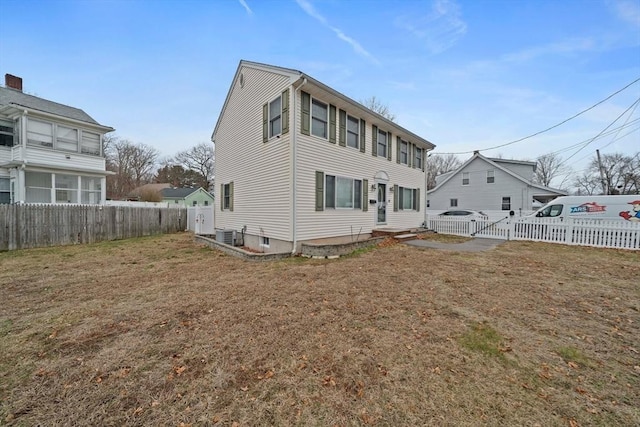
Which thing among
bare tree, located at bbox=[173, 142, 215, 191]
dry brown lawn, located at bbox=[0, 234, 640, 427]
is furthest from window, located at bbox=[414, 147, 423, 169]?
bare tree, located at bbox=[173, 142, 215, 191]

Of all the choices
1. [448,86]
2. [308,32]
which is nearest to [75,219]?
[308,32]

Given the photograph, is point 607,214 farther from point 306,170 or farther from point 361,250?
point 306,170

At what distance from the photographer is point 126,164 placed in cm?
3794

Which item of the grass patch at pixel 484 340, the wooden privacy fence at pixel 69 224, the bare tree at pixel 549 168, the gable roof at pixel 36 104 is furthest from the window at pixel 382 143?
the bare tree at pixel 549 168

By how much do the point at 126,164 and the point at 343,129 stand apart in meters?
41.4

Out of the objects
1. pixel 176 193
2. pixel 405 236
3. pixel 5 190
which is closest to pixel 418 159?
pixel 405 236

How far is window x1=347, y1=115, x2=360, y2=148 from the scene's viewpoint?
985 cm

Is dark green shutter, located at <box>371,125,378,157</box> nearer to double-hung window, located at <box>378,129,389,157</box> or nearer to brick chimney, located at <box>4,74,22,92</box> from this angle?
double-hung window, located at <box>378,129,389,157</box>

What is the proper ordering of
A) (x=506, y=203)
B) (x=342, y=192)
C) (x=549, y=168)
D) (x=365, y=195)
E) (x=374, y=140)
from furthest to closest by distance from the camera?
(x=549, y=168) < (x=506, y=203) < (x=374, y=140) < (x=365, y=195) < (x=342, y=192)

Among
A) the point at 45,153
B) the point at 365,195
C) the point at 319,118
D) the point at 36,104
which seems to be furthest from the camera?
the point at 36,104

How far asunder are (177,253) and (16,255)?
5.15 meters

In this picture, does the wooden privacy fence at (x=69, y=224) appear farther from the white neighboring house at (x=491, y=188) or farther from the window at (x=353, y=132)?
the white neighboring house at (x=491, y=188)

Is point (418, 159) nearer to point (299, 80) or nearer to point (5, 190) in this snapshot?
point (299, 80)

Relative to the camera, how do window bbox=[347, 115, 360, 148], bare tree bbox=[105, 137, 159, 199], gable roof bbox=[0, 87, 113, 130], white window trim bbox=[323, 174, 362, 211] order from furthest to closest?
1. bare tree bbox=[105, 137, 159, 199]
2. gable roof bbox=[0, 87, 113, 130]
3. window bbox=[347, 115, 360, 148]
4. white window trim bbox=[323, 174, 362, 211]
